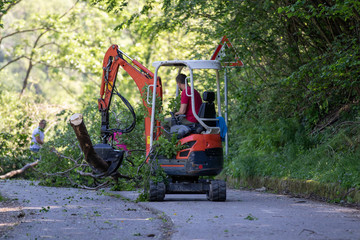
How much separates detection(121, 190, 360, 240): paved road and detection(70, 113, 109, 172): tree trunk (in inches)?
64.8

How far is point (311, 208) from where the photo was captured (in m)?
9.45

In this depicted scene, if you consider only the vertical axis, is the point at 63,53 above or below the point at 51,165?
above

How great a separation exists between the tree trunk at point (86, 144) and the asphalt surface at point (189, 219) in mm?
754

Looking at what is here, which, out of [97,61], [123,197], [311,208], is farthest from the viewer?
[97,61]

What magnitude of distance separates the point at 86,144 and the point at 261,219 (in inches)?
169

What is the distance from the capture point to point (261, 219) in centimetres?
814

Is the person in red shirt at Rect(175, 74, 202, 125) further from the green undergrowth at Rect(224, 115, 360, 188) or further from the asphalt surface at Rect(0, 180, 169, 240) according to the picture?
the green undergrowth at Rect(224, 115, 360, 188)

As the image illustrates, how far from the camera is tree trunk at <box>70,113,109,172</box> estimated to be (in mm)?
10844

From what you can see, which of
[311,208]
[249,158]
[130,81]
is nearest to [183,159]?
[311,208]

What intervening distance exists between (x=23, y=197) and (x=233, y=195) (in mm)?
4250

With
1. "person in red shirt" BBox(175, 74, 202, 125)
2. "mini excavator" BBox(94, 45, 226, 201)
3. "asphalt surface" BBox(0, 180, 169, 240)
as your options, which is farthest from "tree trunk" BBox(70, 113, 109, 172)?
"person in red shirt" BBox(175, 74, 202, 125)

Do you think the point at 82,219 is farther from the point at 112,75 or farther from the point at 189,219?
the point at 112,75

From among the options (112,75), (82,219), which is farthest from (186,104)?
(82,219)

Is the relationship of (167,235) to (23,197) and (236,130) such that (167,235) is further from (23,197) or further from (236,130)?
(236,130)
